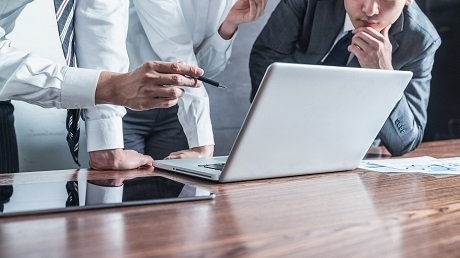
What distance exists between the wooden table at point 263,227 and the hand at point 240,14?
82 cm

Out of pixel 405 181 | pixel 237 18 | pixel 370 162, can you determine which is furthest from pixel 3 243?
pixel 237 18

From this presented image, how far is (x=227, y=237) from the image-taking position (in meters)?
0.60

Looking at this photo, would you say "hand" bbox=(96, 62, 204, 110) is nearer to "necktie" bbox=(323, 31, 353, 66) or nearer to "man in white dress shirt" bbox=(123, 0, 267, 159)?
"man in white dress shirt" bbox=(123, 0, 267, 159)

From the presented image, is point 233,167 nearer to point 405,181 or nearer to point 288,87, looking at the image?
point 288,87

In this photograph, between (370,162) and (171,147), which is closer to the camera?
(370,162)

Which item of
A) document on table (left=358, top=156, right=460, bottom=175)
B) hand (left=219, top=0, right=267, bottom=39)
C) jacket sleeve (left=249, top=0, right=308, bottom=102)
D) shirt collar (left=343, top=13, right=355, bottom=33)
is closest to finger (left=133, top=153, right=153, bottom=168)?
document on table (left=358, top=156, right=460, bottom=175)

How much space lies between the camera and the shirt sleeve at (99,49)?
1250 mm

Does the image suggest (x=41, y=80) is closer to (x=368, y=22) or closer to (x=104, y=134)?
(x=104, y=134)

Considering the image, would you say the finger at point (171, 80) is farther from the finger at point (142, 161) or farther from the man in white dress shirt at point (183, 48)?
the man in white dress shirt at point (183, 48)

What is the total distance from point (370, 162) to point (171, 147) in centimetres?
78

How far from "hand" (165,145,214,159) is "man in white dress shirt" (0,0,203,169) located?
19 cm

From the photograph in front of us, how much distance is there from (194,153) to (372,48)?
620mm

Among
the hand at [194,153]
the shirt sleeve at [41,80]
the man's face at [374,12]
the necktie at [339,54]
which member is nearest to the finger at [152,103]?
the shirt sleeve at [41,80]

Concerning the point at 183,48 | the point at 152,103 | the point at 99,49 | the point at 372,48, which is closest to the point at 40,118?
the point at 183,48
